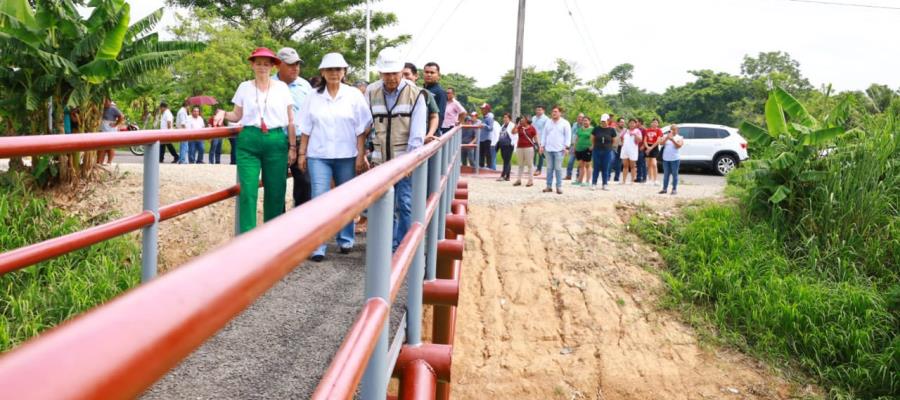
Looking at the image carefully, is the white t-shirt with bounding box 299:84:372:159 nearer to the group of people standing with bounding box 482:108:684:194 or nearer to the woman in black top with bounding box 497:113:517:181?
the group of people standing with bounding box 482:108:684:194

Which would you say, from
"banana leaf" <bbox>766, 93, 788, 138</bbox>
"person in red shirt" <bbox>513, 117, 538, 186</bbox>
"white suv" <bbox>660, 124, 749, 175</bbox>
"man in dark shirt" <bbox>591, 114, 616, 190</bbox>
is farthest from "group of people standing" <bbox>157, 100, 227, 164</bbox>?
"white suv" <bbox>660, 124, 749, 175</bbox>

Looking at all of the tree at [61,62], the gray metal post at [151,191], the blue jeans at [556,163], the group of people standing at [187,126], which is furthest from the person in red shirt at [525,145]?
the gray metal post at [151,191]

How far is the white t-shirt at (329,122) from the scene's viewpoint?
190 inches

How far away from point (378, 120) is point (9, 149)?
10.5 feet

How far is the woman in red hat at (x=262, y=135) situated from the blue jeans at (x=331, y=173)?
19 cm

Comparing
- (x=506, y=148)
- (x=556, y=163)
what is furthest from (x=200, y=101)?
(x=556, y=163)

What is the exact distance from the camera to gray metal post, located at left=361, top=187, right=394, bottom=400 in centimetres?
158

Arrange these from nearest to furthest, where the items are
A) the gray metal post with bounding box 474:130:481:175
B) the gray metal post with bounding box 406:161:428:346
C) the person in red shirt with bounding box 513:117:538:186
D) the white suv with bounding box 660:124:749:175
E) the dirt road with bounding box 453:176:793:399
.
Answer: the gray metal post with bounding box 406:161:428:346 → the dirt road with bounding box 453:176:793:399 → the person in red shirt with bounding box 513:117:538:186 → the gray metal post with bounding box 474:130:481:175 → the white suv with bounding box 660:124:749:175

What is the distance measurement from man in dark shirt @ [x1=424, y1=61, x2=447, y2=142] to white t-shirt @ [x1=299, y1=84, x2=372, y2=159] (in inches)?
50.5

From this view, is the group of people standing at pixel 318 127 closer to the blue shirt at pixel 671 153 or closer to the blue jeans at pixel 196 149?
the blue shirt at pixel 671 153

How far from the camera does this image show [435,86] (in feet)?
20.7

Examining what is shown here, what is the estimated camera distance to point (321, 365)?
2740 millimetres

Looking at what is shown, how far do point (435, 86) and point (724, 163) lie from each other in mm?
12969

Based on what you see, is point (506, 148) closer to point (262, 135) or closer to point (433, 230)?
point (262, 135)
